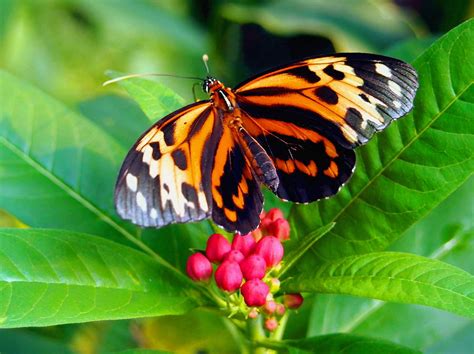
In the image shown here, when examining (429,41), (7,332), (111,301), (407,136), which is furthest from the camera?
(429,41)

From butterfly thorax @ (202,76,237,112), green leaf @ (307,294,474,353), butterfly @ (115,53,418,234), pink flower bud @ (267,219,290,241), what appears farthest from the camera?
green leaf @ (307,294,474,353)

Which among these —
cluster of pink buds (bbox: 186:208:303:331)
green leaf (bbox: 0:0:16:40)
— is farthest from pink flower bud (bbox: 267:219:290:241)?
green leaf (bbox: 0:0:16:40)

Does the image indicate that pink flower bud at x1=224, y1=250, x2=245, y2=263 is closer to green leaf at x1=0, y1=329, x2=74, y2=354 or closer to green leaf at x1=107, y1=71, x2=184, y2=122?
green leaf at x1=107, y1=71, x2=184, y2=122

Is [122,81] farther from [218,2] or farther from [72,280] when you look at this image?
[218,2]

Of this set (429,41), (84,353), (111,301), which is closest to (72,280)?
(111,301)

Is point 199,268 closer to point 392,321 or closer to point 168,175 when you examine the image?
point 168,175

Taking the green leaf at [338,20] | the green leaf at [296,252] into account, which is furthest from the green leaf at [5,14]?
the green leaf at [296,252]
